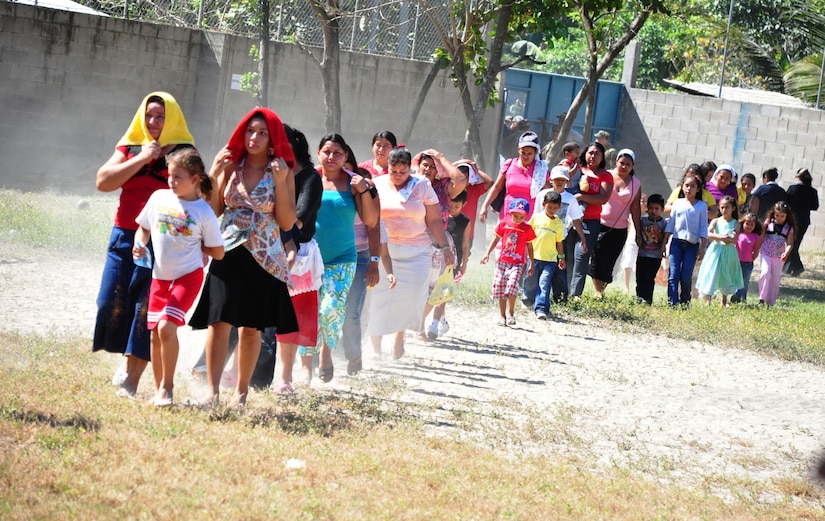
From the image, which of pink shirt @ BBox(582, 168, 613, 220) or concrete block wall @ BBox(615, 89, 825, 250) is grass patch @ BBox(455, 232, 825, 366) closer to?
pink shirt @ BBox(582, 168, 613, 220)

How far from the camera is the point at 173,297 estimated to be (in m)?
6.04

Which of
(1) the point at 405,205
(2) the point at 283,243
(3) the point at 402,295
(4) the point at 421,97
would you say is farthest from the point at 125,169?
(4) the point at 421,97

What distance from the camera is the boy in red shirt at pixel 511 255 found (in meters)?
11.2

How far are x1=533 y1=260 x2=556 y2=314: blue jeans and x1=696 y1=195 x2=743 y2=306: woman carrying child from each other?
11.8ft

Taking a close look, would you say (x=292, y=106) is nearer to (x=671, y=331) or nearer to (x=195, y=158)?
(x=671, y=331)

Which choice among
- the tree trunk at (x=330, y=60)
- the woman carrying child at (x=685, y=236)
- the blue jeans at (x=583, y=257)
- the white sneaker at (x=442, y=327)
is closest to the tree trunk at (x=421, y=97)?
the tree trunk at (x=330, y=60)

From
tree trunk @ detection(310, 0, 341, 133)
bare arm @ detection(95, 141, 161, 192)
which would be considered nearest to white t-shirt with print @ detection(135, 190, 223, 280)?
bare arm @ detection(95, 141, 161, 192)

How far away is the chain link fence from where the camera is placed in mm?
21047

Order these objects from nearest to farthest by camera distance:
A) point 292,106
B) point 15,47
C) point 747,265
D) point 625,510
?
point 625,510 → point 747,265 → point 15,47 → point 292,106

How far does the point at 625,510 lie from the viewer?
17.9ft

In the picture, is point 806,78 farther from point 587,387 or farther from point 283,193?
point 283,193

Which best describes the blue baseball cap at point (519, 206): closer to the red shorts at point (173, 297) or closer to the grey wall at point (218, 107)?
the red shorts at point (173, 297)

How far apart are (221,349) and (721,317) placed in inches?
326

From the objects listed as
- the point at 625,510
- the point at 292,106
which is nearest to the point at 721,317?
the point at 625,510
